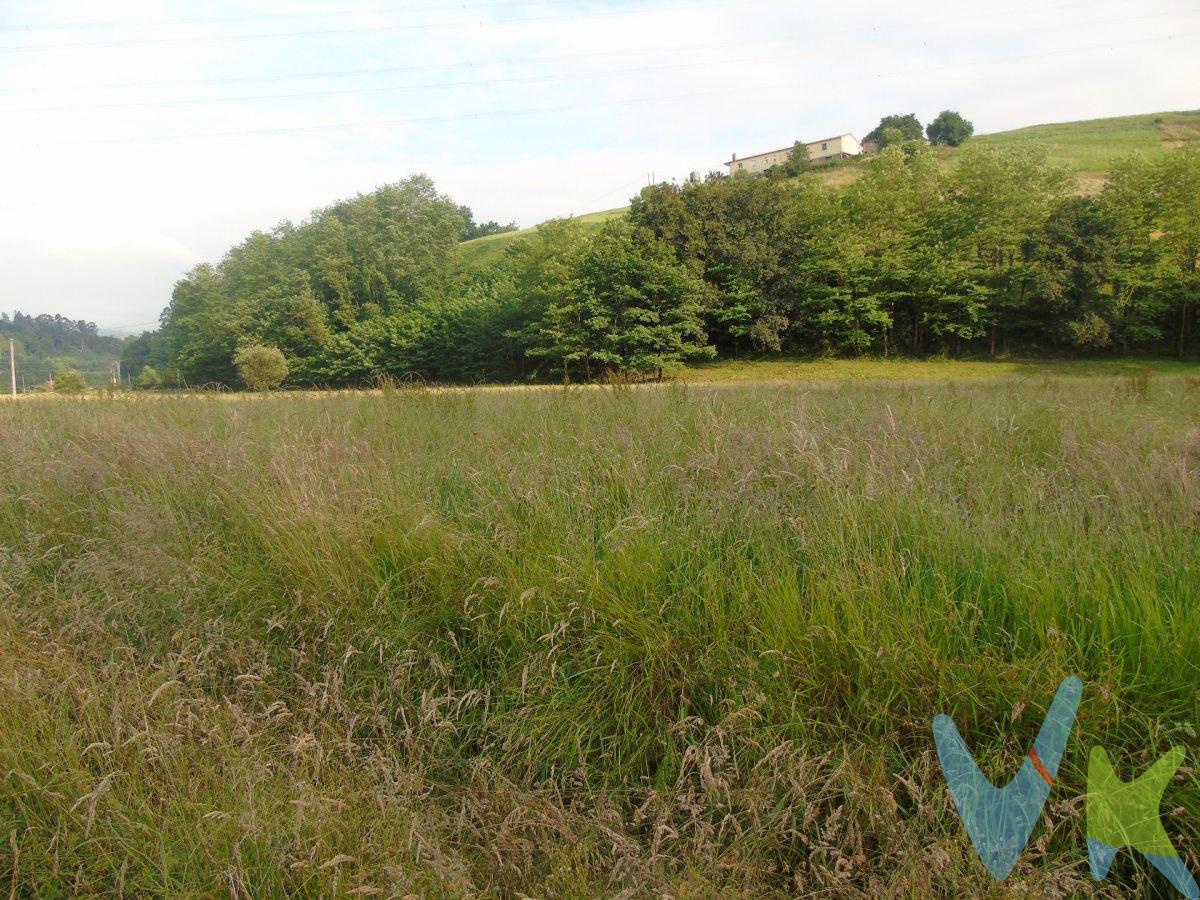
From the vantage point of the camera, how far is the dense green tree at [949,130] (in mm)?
89250

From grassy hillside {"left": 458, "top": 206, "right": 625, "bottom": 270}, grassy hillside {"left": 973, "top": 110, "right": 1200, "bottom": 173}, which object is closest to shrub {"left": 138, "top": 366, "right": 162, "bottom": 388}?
grassy hillside {"left": 458, "top": 206, "right": 625, "bottom": 270}

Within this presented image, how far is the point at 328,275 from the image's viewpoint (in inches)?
2084

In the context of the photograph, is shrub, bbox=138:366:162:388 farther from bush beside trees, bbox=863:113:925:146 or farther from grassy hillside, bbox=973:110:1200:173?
bush beside trees, bbox=863:113:925:146

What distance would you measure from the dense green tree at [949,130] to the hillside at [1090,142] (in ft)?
22.1

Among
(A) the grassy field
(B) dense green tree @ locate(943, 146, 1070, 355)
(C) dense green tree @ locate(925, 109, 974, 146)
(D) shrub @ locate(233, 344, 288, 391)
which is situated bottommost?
(A) the grassy field

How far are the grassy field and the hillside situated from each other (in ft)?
157

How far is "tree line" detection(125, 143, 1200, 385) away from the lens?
32.1m

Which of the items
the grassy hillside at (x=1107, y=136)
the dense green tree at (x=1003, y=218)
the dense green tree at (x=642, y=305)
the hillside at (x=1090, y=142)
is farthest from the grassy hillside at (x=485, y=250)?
the grassy hillside at (x=1107, y=136)

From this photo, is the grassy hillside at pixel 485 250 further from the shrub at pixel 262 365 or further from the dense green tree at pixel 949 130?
the dense green tree at pixel 949 130

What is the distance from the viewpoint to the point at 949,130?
89625mm

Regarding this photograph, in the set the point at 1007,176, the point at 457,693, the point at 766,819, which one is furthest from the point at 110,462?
the point at 1007,176

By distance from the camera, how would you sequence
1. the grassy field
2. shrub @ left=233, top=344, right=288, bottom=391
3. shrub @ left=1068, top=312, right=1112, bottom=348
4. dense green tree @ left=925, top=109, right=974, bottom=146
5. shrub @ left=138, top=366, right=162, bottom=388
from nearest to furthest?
the grassy field < shrub @ left=138, top=366, right=162, bottom=388 < shrub @ left=1068, top=312, right=1112, bottom=348 < shrub @ left=233, top=344, right=288, bottom=391 < dense green tree @ left=925, top=109, right=974, bottom=146

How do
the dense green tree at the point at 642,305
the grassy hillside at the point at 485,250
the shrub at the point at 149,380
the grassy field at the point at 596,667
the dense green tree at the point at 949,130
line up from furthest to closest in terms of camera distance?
1. the dense green tree at the point at 949,130
2. the grassy hillside at the point at 485,250
3. the dense green tree at the point at 642,305
4. the shrub at the point at 149,380
5. the grassy field at the point at 596,667

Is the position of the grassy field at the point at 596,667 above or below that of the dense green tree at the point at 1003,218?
below
